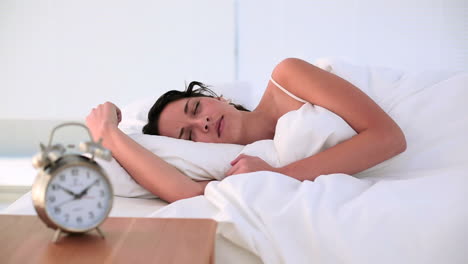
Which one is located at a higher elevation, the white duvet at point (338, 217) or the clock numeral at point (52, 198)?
the clock numeral at point (52, 198)

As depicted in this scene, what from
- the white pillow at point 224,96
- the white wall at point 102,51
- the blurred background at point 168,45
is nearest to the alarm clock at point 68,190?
the white pillow at point 224,96

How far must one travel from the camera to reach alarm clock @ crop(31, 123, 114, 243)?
1186mm

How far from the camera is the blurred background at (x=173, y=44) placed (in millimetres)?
4188

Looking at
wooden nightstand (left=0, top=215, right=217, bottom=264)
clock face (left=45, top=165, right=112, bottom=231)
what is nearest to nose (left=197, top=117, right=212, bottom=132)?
wooden nightstand (left=0, top=215, right=217, bottom=264)

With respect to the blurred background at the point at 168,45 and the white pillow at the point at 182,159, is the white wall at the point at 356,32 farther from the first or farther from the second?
the white pillow at the point at 182,159

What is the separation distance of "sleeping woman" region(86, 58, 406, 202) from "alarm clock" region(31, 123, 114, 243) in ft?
2.41

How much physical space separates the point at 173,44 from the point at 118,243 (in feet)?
10.6

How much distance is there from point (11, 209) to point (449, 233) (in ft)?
3.80

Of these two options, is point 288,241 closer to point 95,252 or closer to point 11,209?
point 95,252

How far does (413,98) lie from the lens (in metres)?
2.23

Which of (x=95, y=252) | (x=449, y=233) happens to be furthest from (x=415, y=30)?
(x=95, y=252)

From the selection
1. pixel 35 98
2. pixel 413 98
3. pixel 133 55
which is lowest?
pixel 35 98

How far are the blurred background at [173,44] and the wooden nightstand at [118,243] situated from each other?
296 cm

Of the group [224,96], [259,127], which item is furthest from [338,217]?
[224,96]
